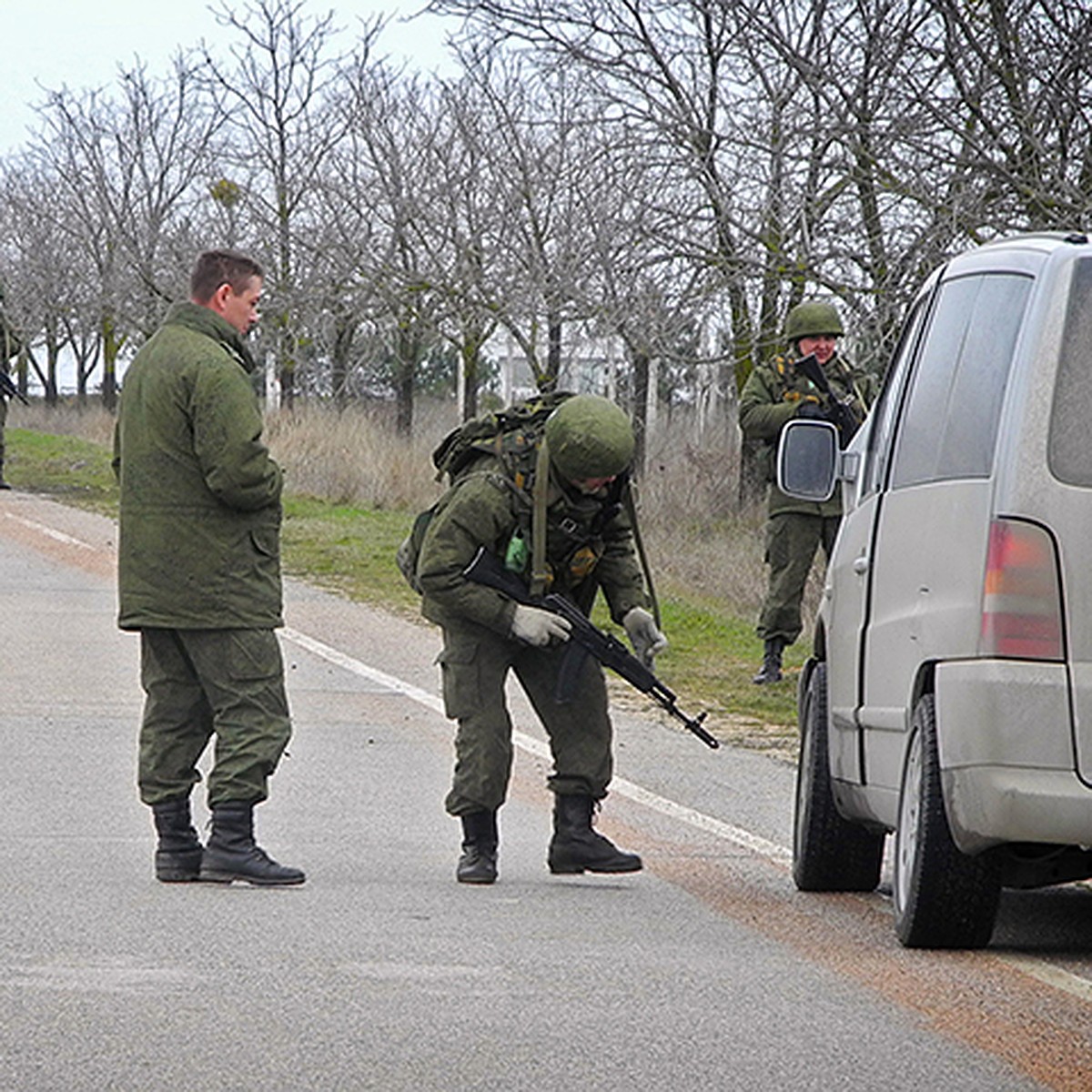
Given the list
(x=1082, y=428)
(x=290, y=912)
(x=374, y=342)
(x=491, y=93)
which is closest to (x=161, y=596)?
(x=290, y=912)

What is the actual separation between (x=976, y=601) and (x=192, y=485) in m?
2.64

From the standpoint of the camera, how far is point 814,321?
467 inches

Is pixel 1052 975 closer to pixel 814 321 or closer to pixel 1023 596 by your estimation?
pixel 1023 596

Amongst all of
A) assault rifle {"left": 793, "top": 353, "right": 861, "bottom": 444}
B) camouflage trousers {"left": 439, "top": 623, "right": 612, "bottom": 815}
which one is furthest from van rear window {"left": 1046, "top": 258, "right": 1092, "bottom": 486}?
assault rifle {"left": 793, "top": 353, "right": 861, "bottom": 444}

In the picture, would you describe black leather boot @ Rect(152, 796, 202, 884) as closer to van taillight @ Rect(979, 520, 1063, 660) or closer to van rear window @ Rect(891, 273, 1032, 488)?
van rear window @ Rect(891, 273, 1032, 488)

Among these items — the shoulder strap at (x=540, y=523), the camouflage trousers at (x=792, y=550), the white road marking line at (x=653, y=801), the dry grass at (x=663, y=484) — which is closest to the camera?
the shoulder strap at (x=540, y=523)

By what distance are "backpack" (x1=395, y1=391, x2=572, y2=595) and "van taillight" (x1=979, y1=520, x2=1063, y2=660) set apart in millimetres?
2078

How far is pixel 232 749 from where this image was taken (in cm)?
702

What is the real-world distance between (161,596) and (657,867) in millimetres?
1881

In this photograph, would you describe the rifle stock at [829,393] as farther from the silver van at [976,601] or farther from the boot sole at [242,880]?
the boot sole at [242,880]

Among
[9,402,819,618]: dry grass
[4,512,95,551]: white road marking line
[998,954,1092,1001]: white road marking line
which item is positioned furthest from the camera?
[4,512,95,551]: white road marking line

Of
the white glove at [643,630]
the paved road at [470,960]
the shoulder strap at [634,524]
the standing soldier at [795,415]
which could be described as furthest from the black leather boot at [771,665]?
the white glove at [643,630]

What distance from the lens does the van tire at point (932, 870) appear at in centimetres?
564

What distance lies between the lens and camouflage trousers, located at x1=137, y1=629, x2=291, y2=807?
22.9 ft
